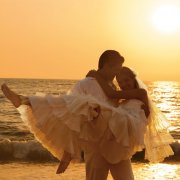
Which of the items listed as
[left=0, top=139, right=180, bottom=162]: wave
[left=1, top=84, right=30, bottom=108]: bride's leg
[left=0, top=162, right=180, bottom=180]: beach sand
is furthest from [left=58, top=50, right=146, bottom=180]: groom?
[left=0, top=139, right=180, bottom=162]: wave

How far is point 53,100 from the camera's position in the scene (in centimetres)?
449

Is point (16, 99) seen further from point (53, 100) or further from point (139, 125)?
point (139, 125)

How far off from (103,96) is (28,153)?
35.8ft

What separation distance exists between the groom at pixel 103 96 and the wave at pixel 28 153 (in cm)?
867

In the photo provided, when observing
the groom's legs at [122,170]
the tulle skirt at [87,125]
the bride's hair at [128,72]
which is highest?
the bride's hair at [128,72]

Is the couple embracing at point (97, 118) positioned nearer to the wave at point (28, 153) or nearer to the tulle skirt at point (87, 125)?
the tulle skirt at point (87, 125)

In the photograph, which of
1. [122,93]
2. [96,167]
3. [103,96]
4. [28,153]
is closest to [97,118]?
[103,96]

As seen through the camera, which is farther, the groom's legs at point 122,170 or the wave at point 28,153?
the wave at point 28,153

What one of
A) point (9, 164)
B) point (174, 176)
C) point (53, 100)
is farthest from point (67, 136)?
point (9, 164)

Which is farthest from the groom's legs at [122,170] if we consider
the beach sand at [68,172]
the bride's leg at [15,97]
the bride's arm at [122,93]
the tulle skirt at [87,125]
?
the beach sand at [68,172]

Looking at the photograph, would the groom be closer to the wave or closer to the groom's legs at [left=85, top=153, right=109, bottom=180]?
the groom's legs at [left=85, top=153, right=109, bottom=180]

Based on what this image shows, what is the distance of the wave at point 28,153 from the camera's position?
13.8 metres

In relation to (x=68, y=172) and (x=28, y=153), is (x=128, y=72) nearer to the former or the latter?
(x=68, y=172)

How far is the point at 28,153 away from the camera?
49.6 feet
